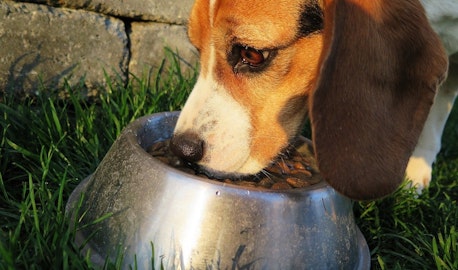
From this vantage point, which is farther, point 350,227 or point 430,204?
point 430,204

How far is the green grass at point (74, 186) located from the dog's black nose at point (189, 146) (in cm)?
45

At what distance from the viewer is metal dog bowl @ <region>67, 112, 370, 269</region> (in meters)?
1.84

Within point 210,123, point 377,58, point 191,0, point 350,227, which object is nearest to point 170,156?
point 210,123

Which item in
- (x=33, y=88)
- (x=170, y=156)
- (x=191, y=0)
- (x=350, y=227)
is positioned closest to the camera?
(x=350, y=227)

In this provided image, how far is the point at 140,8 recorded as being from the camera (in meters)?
3.51

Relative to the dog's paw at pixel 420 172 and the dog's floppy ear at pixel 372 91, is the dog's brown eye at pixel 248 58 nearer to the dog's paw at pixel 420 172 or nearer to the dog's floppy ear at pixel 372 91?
the dog's floppy ear at pixel 372 91

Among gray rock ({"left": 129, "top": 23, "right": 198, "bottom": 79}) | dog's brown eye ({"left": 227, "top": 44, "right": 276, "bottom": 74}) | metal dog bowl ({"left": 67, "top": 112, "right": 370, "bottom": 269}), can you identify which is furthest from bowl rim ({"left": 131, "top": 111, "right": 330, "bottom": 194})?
gray rock ({"left": 129, "top": 23, "right": 198, "bottom": 79})

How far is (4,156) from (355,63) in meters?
1.60

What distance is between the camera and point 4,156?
259 cm

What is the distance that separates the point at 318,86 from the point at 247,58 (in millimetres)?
347

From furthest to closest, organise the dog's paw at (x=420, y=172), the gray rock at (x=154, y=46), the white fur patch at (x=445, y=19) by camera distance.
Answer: the gray rock at (x=154, y=46) → the dog's paw at (x=420, y=172) → the white fur patch at (x=445, y=19)

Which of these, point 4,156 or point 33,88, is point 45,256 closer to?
point 4,156

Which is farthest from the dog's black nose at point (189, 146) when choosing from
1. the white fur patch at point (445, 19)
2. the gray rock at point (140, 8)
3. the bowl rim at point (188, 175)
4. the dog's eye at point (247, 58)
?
the gray rock at point (140, 8)

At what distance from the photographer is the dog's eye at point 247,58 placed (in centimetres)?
215
